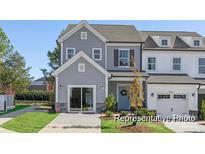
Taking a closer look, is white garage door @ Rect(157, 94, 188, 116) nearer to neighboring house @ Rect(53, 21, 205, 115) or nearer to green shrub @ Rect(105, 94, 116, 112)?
neighboring house @ Rect(53, 21, 205, 115)

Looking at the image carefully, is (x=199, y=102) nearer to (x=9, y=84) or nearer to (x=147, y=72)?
(x=147, y=72)

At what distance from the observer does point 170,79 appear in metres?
29.8

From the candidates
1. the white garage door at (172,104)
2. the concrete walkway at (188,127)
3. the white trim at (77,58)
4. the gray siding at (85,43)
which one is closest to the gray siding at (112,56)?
the gray siding at (85,43)

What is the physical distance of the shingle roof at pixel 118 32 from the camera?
3206cm

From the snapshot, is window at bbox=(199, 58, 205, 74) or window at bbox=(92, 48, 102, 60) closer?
window at bbox=(92, 48, 102, 60)

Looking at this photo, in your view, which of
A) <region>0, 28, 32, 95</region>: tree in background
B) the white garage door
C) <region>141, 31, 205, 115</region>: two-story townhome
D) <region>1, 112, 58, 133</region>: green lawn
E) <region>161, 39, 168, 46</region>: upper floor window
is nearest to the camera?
<region>1, 112, 58, 133</region>: green lawn

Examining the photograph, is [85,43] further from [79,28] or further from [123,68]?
[123,68]

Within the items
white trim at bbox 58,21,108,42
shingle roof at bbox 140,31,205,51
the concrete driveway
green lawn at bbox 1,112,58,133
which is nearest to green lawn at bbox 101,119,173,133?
the concrete driveway

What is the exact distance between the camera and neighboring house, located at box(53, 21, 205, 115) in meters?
28.7

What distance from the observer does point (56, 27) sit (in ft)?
73.6

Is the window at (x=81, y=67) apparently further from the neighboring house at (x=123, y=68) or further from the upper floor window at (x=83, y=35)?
the upper floor window at (x=83, y=35)

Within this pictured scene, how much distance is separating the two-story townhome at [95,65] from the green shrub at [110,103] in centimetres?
100
